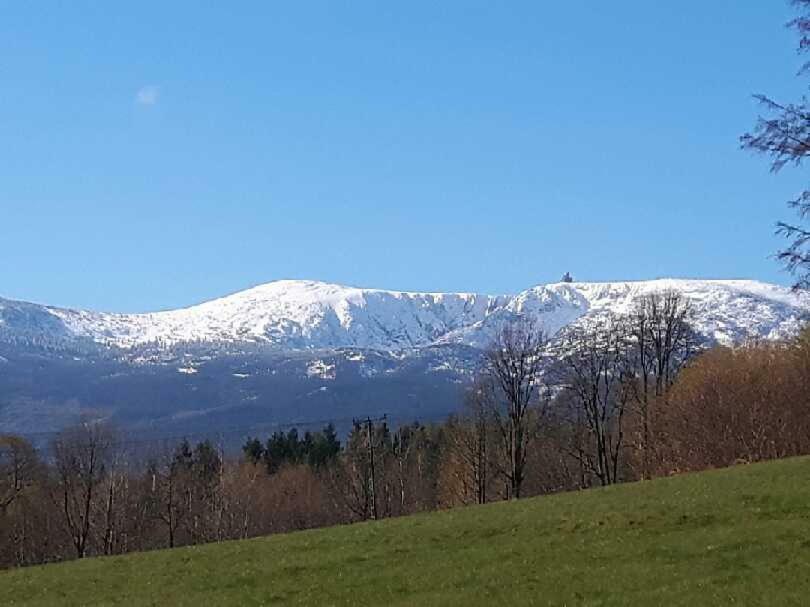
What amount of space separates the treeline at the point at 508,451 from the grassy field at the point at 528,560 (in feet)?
82.8

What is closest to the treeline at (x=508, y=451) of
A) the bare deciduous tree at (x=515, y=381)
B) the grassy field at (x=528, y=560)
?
the bare deciduous tree at (x=515, y=381)

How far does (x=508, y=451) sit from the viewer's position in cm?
7856

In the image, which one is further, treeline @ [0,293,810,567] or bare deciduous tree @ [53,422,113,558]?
bare deciduous tree @ [53,422,113,558]

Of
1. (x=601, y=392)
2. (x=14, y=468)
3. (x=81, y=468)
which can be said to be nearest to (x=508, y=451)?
(x=601, y=392)

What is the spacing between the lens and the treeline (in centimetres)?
6356

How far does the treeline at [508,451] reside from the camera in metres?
63.6

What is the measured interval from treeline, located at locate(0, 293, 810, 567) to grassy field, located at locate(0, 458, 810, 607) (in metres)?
25.2

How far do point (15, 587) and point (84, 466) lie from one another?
5221cm

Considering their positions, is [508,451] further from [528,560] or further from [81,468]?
[528,560]

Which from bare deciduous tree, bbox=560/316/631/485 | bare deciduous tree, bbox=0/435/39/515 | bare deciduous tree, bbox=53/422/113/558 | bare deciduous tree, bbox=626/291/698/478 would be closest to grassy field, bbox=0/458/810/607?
bare deciduous tree, bbox=560/316/631/485

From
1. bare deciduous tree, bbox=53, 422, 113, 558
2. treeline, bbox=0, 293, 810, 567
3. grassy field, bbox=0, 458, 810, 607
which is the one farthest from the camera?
bare deciduous tree, bbox=53, 422, 113, 558

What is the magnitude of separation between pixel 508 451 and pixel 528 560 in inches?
2076

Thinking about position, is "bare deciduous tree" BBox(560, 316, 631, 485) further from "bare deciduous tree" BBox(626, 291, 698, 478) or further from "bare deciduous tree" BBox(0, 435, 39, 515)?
"bare deciduous tree" BBox(0, 435, 39, 515)

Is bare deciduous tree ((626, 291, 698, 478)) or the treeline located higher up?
bare deciduous tree ((626, 291, 698, 478))
